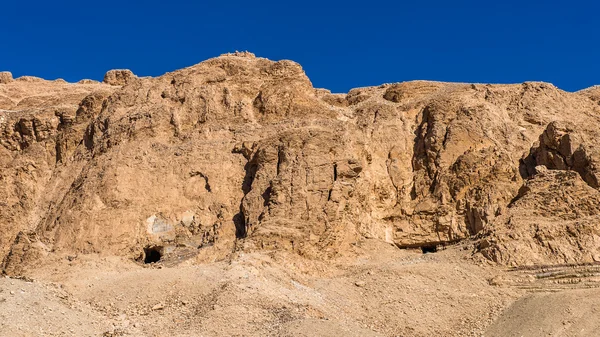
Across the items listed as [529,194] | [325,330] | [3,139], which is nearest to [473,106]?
[529,194]

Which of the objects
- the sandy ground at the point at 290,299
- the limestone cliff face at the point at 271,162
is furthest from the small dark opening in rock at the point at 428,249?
the sandy ground at the point at 290,299

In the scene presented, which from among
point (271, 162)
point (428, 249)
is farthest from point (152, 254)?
point (428, 249)

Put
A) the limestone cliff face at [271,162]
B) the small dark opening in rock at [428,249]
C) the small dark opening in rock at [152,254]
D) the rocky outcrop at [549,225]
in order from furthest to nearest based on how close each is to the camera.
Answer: the small dark opening in rock at [428,249], the small dark opening in rock at [152,254], the limestone cliff face at [271,162], the rocky outcrop at [549,225]

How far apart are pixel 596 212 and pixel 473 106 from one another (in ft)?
24.7

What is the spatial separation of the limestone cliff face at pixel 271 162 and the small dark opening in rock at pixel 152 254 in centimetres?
19

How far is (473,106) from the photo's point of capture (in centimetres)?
2919

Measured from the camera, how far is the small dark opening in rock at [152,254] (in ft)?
82.7

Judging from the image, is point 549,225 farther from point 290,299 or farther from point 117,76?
point 117,76

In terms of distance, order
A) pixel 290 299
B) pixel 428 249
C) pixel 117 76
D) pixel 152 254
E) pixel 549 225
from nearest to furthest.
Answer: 1. pixel 290 299
2. pixel 549 225
3. pixel 152 254
4. pixel 428 249
5. pixel 117 76

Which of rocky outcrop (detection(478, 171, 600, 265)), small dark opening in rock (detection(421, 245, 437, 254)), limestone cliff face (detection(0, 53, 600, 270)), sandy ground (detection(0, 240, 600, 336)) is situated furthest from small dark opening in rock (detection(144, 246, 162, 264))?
rocky outcrop (detection(478, 171, 600, 265))

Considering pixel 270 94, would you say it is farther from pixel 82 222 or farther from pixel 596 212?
pixel 596 212

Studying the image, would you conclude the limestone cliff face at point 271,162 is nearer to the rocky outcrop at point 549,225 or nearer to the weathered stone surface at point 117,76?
the rocky outcrop at point 549,225

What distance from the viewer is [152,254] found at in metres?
25.6

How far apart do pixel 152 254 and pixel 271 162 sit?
17.9ft
